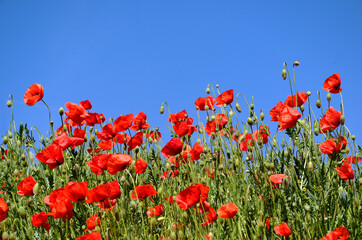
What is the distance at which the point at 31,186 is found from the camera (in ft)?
8.13

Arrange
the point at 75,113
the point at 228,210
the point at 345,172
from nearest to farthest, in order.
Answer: the point at 228,210, the point at 345,172, the point at 75,113

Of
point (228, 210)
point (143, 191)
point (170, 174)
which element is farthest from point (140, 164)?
point (228, 210)

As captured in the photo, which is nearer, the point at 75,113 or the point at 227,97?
the point at 75,113

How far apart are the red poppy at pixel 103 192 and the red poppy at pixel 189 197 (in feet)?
1.19

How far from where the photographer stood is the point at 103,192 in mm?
2154

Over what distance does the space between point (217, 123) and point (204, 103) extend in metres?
0.39

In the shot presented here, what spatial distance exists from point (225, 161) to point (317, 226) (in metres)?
0.95

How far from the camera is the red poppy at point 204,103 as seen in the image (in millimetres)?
3496

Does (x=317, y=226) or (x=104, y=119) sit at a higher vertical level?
(x=104, y=119)

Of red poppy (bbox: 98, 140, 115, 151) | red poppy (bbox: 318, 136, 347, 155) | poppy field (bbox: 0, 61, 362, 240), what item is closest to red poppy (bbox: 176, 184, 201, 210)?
poppy field (bbox: 0, 61, 362, 240)

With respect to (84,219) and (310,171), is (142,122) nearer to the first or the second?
(84,219)

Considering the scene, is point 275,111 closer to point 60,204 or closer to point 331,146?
point 331,146

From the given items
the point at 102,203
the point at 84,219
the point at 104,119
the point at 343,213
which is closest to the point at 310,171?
the point at 343,213

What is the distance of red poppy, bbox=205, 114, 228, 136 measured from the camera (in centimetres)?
323
